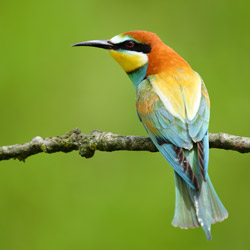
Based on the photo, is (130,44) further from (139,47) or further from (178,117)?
(178,117)

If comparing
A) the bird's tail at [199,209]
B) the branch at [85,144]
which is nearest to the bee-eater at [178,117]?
the bird's tail at [199,209]

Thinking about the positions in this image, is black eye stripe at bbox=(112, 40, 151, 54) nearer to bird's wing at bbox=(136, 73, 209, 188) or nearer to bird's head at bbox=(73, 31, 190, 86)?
bird's head at bbox=(73, 31, 190, 86)

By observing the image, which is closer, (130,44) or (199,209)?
(199,209)

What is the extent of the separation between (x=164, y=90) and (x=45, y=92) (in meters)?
1.83

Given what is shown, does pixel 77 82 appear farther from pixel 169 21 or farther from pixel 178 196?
pixel 178 196

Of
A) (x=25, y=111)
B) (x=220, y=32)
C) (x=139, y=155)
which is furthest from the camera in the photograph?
(x=220, y=32)

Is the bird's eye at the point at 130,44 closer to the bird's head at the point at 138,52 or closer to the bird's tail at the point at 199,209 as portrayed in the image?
the bird's head at the point at 138,52

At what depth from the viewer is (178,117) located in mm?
3518

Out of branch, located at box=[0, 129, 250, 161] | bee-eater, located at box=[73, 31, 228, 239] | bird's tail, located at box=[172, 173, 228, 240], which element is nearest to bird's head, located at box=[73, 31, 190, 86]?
bee-eater, located at box=[73, 31, 228, 239]

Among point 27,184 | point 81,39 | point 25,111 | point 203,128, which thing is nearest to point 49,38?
point 81,39

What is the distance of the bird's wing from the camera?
3365 mm

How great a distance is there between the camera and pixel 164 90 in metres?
3.68

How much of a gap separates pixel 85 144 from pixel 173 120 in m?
0.54

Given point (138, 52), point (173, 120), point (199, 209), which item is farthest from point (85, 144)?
point (138, 52)
